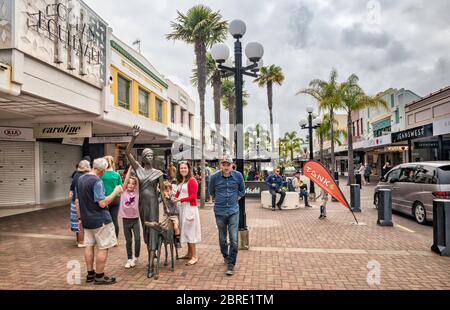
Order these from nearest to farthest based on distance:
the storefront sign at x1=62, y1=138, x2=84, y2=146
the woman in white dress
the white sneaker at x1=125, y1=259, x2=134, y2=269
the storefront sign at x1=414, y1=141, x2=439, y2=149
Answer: the white sneaker at x1=125, y1=259, x2=134, y2=269
the woman in white dress
the storefront sign at x1=62, y1=138, x2=84, y2=146
the storefront sign at x1=414, y1=141, x2=439, y2=149

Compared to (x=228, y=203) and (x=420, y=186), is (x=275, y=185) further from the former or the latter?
(x=228, y=203)

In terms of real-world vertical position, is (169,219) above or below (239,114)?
below

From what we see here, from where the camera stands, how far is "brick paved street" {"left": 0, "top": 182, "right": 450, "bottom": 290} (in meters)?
4.41

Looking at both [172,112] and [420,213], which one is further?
[172,112]

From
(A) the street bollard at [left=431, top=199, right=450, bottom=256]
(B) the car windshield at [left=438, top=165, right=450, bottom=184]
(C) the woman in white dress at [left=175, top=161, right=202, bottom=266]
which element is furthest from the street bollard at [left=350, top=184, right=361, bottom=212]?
(C) the woman in white dress at [left=175, top=161, right=202, bottom=266]

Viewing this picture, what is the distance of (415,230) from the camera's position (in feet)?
26.0

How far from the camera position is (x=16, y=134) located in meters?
12.4

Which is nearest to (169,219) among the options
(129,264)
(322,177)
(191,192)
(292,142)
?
(191,192)

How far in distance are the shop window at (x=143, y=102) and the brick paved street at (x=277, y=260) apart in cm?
950

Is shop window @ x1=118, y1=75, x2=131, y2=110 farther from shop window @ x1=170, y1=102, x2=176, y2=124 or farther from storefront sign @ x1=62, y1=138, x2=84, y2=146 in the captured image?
shop window @ x1=170, y1=102, x2=176, y2=124

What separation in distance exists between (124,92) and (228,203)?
12040 millimetres

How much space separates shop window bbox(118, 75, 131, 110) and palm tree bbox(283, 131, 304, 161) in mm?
64852
